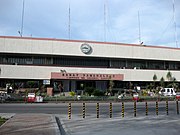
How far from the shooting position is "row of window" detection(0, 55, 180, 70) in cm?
4519

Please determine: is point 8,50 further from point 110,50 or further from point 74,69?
point 110,50

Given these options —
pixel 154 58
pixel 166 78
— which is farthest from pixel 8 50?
pixel 166 78

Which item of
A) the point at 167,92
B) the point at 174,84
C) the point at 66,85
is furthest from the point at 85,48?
the point at 174,84

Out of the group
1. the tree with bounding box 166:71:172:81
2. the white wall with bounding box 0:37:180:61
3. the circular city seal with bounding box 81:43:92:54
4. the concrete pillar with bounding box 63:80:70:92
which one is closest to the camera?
the white wall with bounding box 0:37:180:61

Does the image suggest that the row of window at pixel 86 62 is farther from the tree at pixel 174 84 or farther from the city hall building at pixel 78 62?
the tree at pixel 174 84

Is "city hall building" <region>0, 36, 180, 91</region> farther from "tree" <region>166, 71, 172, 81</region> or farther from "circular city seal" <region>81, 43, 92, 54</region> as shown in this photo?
"tree" <region>166, 71, 172, 81</region>

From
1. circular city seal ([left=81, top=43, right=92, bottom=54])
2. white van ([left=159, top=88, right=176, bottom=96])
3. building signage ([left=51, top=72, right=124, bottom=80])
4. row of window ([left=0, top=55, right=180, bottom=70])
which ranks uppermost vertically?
circular city seal ([left=81, top=43, right=92, bottom=54])

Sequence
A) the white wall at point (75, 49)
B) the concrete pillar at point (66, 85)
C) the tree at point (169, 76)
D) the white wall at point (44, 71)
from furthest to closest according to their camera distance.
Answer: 1. the tree at point (169, 76)
2. the concrete pillar at point (66, 85)
3. the white wall at point (75, 49)
4. the white wall at point (44, 71)

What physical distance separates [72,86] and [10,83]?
12361mm

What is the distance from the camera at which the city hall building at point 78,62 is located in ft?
145

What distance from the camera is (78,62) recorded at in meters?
47.7

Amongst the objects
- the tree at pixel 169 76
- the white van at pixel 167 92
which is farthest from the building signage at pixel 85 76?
the tree at pixel 169 76

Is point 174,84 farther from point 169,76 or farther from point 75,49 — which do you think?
point 75,49

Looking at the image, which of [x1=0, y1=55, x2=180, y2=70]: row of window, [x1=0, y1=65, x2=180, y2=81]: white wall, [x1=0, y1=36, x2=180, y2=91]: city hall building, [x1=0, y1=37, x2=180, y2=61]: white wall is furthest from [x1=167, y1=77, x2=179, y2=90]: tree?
[x1=0, y1=65, x2=180, y2=81]: white wall
